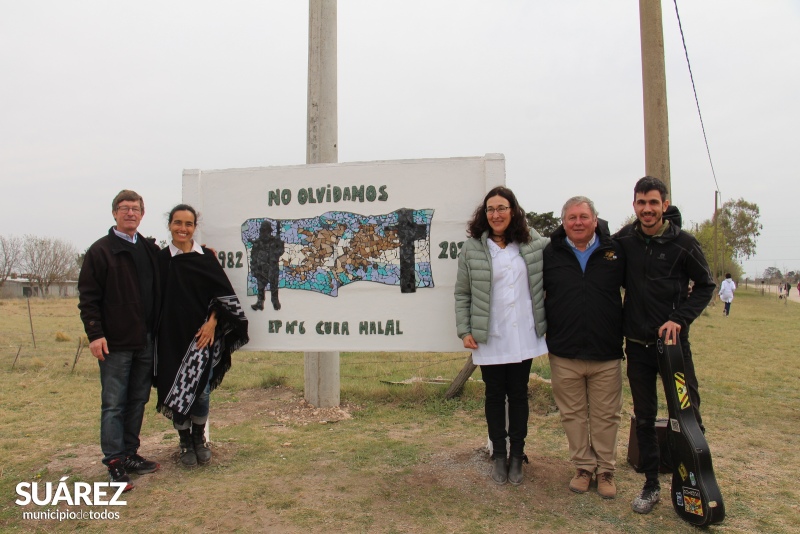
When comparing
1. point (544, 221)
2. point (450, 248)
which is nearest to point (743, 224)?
point (544, 221)

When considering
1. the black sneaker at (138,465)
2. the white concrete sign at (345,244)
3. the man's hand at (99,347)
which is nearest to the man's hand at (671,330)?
the white concrete sign at (345,244)

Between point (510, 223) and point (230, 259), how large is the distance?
95.0 inches

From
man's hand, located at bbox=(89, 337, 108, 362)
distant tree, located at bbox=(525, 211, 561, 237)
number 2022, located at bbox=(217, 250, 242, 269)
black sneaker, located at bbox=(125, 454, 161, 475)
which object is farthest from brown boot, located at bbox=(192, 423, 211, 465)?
distant tree, located at bbox=(525, 211, 561, 237)

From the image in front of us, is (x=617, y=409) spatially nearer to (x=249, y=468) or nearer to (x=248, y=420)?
(x=249, y=468)

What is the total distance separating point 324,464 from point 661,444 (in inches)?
104

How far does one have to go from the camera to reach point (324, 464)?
4613 millimetres

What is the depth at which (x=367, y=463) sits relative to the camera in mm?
4609

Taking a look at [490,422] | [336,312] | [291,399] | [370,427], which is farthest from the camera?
[291,399]

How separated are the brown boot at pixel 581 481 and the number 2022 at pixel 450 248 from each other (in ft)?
5.96

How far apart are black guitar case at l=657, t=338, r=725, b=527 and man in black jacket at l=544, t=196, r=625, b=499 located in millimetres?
380

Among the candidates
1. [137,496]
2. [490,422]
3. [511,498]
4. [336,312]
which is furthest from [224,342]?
[511,498]

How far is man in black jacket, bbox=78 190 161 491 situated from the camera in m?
4.00

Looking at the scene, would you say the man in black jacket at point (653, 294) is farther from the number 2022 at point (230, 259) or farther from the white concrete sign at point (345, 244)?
the number 2022 at point (230, 259)

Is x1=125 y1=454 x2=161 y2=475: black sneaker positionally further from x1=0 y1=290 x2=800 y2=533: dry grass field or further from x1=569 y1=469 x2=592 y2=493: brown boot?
x1=569 y1=469 x2=592 y2=493: brown boot
